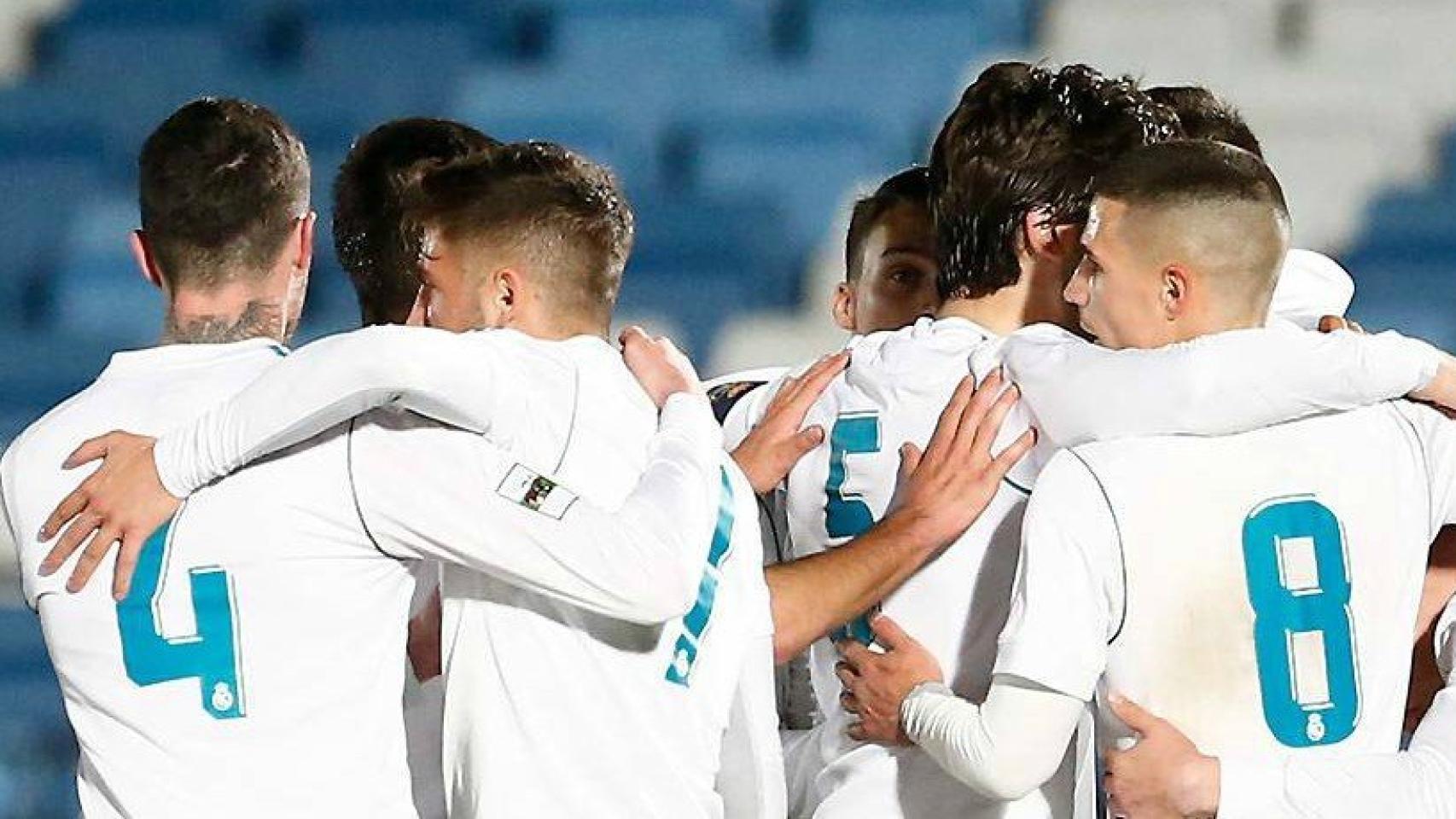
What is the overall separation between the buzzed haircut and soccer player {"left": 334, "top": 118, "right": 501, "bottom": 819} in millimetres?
691

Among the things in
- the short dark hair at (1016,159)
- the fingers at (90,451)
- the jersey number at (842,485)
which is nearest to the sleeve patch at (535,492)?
the fingers at (90,451)

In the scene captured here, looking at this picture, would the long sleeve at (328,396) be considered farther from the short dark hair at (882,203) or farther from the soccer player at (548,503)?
the short dark hair at (882,203)

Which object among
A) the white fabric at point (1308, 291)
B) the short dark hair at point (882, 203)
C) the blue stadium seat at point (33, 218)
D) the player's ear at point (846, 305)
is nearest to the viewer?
the white fabric at point (1308, 291)

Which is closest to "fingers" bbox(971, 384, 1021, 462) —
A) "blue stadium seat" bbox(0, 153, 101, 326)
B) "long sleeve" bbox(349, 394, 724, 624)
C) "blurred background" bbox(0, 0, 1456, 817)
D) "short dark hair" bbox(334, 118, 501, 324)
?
"long sleeve" bbox(349, 394, 724, 624)

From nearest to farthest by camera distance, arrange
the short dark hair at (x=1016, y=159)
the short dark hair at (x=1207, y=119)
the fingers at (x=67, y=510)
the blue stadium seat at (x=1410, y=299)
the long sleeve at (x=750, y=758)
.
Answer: the fingers at (x=67, y=510) → the long sleeve at (x=750, y=758) → the short dark hair at (x=1016, y=159) → the short dark hair at (x=1207, y=119) → the blue stadium seat at (x=1410, y=299)

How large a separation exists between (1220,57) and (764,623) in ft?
9.68

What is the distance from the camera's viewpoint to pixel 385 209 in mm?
2389

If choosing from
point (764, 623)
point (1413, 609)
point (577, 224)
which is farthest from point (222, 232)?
point (1413, 609)

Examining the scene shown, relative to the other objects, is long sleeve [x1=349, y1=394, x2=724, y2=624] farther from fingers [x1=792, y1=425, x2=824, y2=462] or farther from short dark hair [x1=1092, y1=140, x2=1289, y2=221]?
short dark hair [x1=1092, y1=140, x2=1289, y2=221]

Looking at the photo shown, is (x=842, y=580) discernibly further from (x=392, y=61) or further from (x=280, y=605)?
(x=392, y=61)

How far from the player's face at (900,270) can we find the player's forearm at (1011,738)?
85 cm

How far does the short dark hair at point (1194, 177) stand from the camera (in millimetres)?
2201

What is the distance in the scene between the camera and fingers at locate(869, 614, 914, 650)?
2408mm

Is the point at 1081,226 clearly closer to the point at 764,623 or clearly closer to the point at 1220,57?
the point at 764,623
